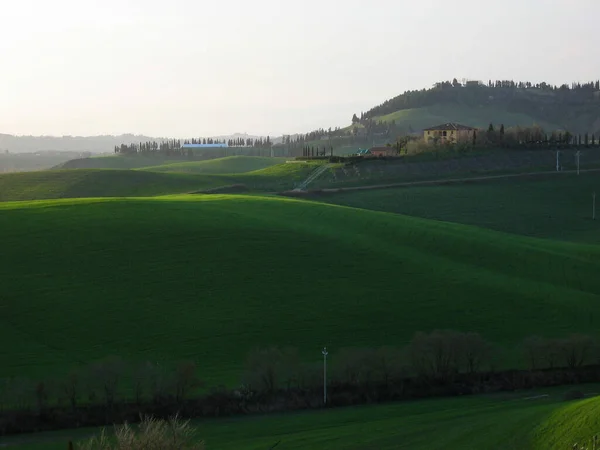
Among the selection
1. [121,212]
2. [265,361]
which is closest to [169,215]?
[121,212]

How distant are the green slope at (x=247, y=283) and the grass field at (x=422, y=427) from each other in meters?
7.76

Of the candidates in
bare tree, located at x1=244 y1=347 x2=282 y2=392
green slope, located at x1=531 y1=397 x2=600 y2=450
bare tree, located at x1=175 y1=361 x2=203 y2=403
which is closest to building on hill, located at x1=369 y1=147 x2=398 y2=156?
bare tree, located at x1=244 y1=347 x2=282 y2=392

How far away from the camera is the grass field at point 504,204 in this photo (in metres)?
106

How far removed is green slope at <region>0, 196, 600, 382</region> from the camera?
56.3m

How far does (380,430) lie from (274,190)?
82.6 metres

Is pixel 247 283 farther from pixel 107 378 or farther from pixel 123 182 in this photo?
pixel 123 182

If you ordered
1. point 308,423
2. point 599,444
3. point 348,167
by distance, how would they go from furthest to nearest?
1. point 348,167
2. point 308,423
3. point 599,444

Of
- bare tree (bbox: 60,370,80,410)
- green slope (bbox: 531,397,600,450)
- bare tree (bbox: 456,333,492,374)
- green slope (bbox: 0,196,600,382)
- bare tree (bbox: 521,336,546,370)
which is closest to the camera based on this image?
green slope (bbox: 531,397,600,450)

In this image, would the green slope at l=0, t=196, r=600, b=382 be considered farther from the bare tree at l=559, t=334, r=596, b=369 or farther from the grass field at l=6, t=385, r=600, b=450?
the grass field at l=6, t=385, r=600, b=450

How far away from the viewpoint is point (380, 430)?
39875 mm

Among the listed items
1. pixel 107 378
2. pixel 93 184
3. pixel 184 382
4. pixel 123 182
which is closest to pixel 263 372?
pixel 184 382

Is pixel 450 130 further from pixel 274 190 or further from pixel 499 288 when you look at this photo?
pixel 499 288

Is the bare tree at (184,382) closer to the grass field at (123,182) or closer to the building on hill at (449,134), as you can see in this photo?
the grass field at (123,182)

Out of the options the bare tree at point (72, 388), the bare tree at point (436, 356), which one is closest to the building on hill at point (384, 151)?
the bare tree at point (436, 356)
